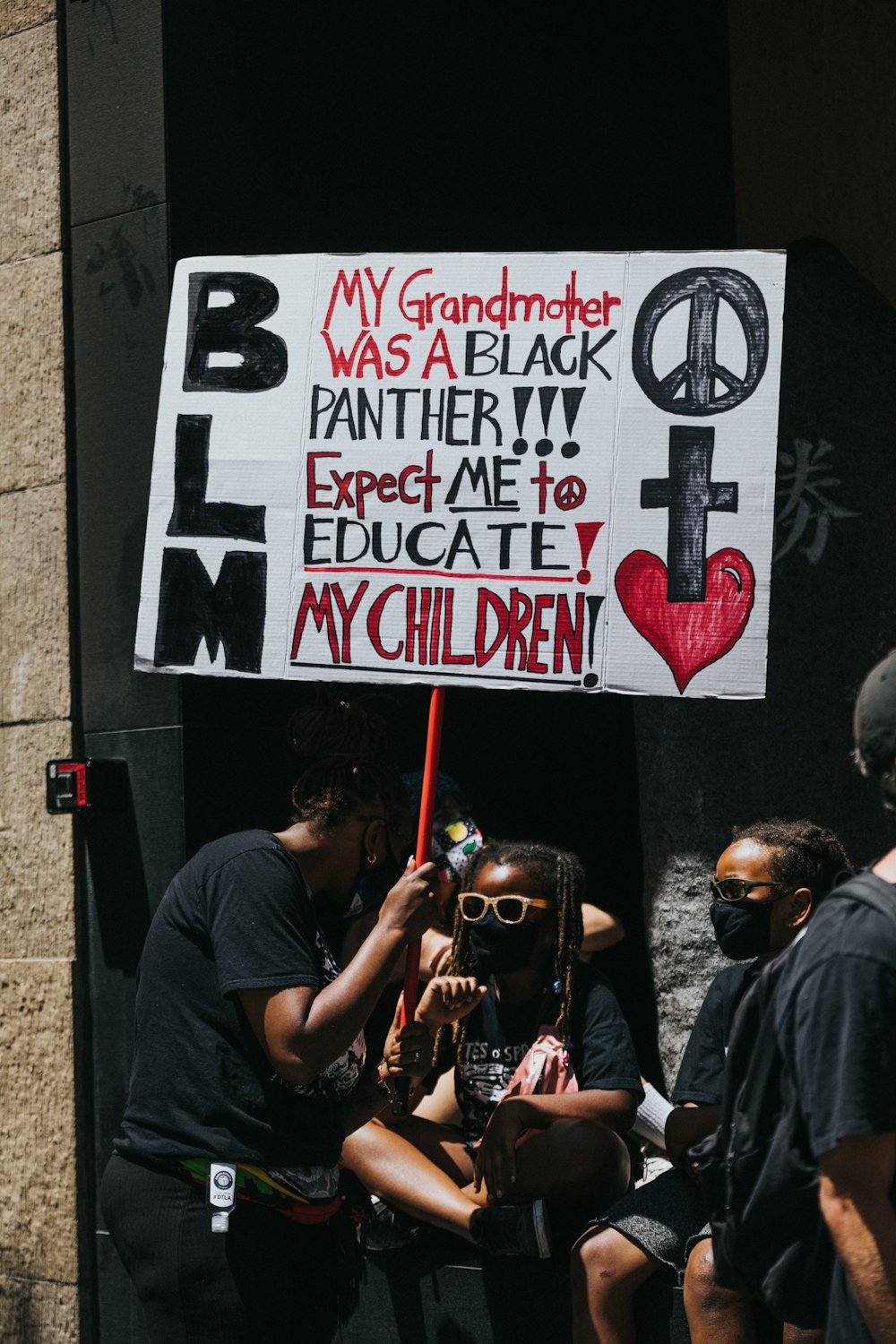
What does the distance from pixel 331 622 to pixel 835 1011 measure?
1.93m

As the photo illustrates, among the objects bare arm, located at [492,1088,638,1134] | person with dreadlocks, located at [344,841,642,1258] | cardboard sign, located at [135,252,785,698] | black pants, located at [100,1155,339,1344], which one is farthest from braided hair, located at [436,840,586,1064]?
black pants, located at [100,1155,339,1344]

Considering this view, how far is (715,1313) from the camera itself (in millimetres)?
3307

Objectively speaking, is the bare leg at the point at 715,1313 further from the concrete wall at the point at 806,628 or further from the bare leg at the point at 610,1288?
the concrete wall at the point at 806,628

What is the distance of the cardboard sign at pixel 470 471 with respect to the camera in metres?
3.42

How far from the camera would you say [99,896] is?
15.9 feet

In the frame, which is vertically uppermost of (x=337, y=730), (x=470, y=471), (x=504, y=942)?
(x=470, y=471)

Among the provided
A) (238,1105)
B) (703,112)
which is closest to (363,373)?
(238,1105)

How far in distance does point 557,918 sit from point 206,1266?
149cm

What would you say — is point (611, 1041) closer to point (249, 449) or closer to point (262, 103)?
point (249, 449)

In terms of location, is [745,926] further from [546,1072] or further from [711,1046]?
[546,1072]

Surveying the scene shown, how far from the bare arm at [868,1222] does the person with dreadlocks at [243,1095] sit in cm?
108

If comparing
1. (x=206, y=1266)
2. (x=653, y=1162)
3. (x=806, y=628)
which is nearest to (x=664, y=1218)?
(x=206, y=1266)

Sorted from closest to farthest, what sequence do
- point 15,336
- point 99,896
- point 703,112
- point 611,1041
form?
point 611,1041 → point 99,896 → point 15,336 → point 703,112

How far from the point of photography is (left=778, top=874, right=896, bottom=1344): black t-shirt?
187 cm
